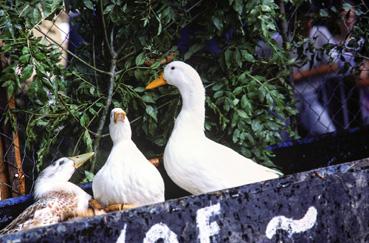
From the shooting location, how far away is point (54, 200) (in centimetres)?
203

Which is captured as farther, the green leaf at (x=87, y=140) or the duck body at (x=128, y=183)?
the green leaf at (x=87, y=140)

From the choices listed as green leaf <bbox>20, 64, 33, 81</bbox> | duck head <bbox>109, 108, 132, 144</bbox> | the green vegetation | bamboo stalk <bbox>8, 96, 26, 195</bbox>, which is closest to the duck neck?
duck head <bbox>109, 108, 132, 144</bbox>

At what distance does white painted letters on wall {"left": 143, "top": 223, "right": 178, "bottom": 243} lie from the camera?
1.05 meters

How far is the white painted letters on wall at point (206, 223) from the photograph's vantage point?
110 centimetres

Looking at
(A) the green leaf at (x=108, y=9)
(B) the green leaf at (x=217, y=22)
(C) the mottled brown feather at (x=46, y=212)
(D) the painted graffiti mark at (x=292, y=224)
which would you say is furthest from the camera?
(B) the green leaf at (x=217, y=22)

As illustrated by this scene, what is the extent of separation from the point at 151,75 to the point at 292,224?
1.51 metres

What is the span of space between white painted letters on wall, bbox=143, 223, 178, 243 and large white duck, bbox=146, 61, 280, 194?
39.6 inches

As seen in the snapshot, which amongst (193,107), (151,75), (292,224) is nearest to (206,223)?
(292,224)

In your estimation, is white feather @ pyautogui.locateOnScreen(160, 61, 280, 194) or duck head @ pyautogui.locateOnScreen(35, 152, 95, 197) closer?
white feather @ pyautogui.locateOnScreen(160, 61, 280, 194)

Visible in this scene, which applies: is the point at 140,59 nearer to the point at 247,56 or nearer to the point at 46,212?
the point at 247,56

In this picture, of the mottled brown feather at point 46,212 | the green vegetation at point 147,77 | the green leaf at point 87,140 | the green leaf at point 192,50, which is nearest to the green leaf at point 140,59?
the green vegetation at point 147,77

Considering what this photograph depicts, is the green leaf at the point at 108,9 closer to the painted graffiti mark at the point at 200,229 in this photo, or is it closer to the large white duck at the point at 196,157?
the large white duck at the point at 196,157

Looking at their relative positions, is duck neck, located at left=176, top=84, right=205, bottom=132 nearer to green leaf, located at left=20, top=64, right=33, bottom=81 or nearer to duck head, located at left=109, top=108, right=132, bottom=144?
duck head, located at left=109, top=108, right=132, bottom=144

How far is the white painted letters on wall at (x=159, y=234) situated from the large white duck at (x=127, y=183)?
90cm
